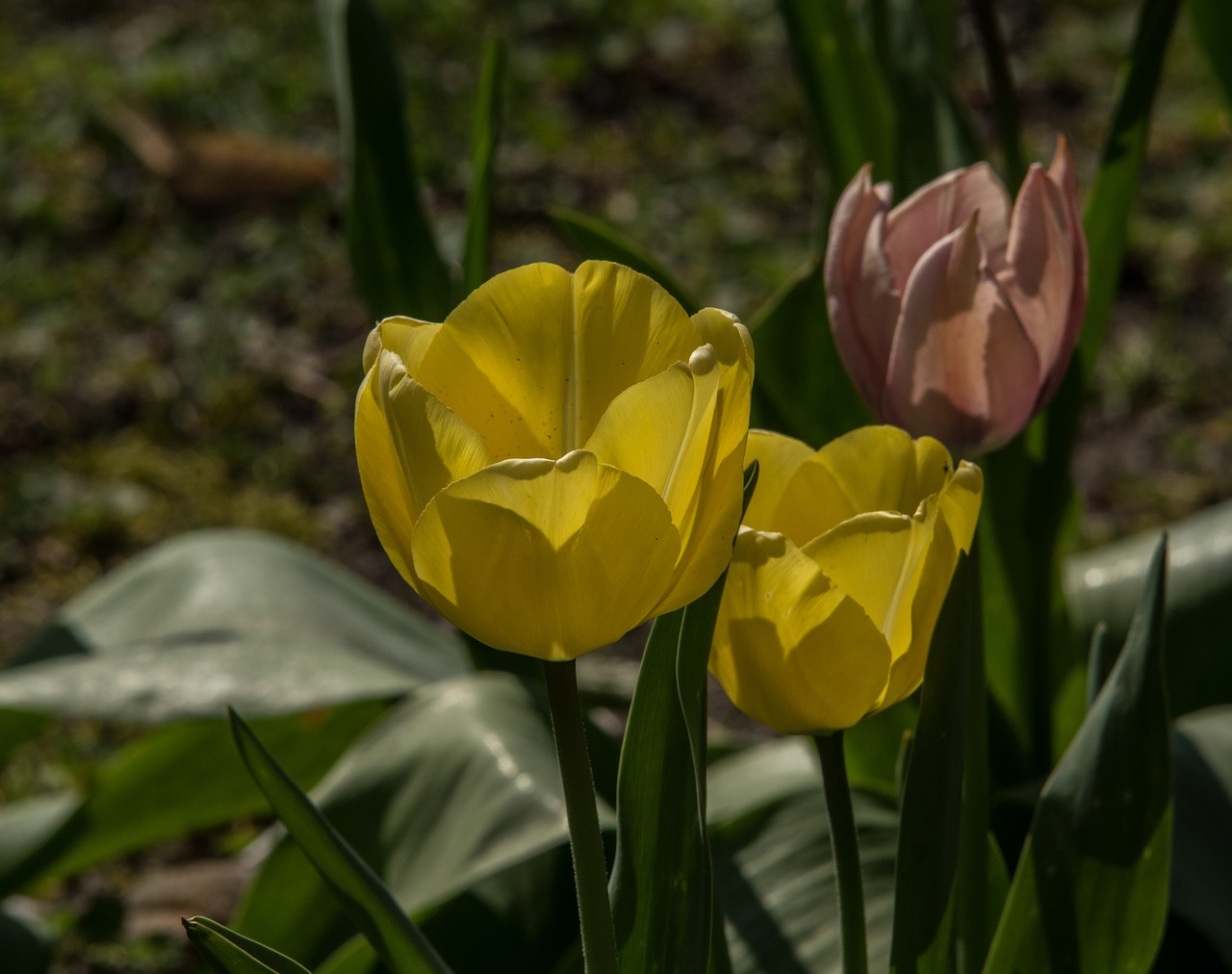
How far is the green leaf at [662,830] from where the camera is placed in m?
0.75

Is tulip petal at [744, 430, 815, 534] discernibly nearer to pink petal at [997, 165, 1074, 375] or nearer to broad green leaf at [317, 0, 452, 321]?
pink petal at [997, 165, 1074, 375]

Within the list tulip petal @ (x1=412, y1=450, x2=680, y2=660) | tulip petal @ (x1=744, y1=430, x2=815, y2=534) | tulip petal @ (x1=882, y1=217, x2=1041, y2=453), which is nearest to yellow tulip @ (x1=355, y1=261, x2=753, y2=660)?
tulip petal @ (x1=412, y1=450, x2=680, y2=660)

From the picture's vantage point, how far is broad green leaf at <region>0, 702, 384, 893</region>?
57.9 inches

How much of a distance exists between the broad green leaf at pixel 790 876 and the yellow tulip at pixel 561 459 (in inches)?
22.3

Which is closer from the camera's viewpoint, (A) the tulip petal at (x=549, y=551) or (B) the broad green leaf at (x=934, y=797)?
(A) the tulip petal at (x=549, y=551)

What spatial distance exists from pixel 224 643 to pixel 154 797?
0.66ft

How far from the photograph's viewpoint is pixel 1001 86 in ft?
4.25

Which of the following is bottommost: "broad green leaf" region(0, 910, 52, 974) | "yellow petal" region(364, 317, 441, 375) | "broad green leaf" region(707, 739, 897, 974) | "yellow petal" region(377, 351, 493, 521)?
"broad green leaf" region(0, 910, 52, 974)

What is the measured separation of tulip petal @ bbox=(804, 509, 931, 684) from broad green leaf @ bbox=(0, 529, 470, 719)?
0.79m

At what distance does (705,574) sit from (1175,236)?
2.73 metres

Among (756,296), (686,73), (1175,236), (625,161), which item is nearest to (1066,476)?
(756,296)

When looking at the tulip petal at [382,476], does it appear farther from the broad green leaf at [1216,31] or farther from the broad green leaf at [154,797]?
the broad green leaf at [1216,31]

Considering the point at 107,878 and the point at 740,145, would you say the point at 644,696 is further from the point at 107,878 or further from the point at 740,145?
the point at 740,145

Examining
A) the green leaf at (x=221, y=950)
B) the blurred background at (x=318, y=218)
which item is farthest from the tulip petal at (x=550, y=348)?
the blurred background at (x=318, y=218)
